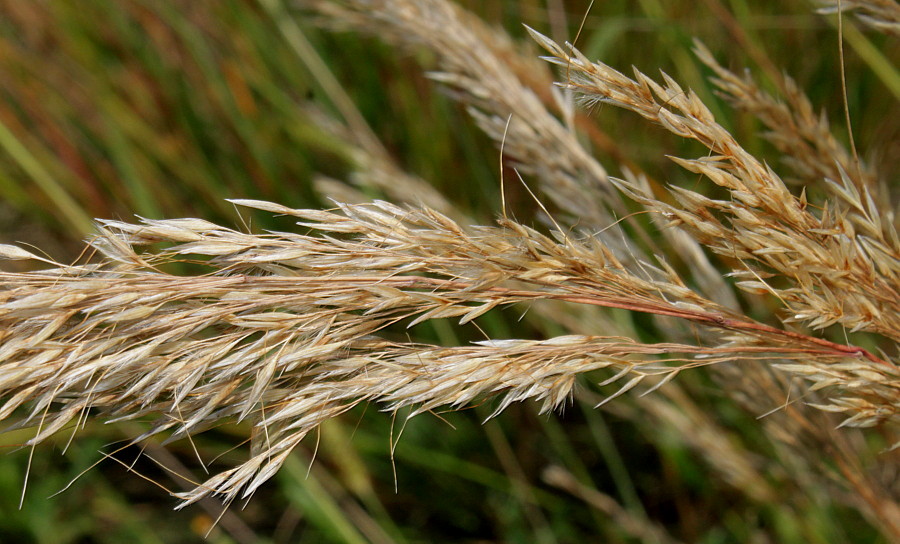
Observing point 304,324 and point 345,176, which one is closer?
point 304,324

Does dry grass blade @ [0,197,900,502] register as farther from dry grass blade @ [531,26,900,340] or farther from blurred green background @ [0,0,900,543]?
blurred green background @ [0,0,900,543]

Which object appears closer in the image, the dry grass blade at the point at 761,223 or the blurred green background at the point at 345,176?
the dry grass blade at the point at 761,223

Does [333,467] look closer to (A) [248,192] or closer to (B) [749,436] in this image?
(A) [248,192]

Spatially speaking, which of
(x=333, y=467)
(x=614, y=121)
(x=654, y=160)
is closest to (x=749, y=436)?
(x=654, y=160)

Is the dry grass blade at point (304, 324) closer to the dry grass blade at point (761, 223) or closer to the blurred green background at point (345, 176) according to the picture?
the dry grass blade at point (761, 223)

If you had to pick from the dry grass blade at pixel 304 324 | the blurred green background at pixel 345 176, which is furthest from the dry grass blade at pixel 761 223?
the blurred green background at pixel 345 176

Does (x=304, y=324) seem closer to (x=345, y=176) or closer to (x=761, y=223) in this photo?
(x=761, y=223)

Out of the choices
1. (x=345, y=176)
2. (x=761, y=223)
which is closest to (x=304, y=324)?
(x=761, y=223)

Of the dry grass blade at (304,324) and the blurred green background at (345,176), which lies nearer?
the dry grass blade at (304,324)
